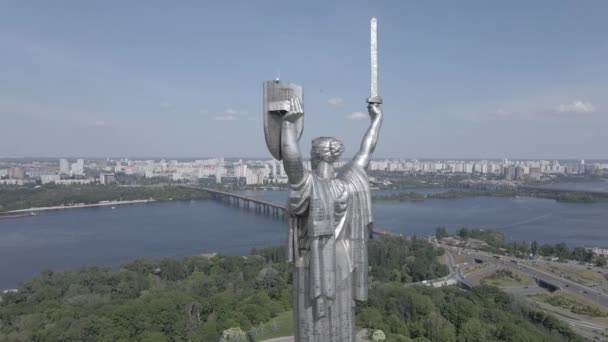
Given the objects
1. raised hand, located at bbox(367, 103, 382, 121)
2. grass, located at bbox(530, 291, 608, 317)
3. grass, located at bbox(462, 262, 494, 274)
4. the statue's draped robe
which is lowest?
grass, located at bbox(462, 262, 494, 274)

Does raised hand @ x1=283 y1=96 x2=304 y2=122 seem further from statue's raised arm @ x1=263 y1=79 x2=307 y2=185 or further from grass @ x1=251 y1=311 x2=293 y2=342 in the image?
grass @ x1=251 y1=311 x2=293 y2=342

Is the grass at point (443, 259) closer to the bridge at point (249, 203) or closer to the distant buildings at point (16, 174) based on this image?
the bridge at point (249, 203)

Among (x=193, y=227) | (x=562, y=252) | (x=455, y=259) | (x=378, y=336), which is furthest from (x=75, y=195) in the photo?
(x=378, y=336)

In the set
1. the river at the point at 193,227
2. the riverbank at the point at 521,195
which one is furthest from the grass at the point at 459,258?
the riverbank at the point at 521,195

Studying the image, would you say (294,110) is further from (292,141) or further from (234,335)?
(234,335)

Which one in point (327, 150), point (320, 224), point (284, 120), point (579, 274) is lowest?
point (579, 274)

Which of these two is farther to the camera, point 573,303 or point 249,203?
point 249,203

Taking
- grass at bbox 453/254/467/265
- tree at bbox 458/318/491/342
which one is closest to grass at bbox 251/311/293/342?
tree at bbox 458/318/491/342

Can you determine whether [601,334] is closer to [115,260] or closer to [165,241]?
[115,260]
